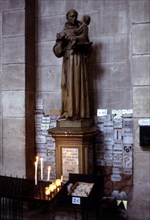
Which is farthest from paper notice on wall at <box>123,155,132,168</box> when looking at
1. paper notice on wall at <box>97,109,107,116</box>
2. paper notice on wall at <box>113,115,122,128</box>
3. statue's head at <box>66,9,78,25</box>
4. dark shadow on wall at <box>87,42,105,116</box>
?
statue's head at <box>66,9,78,25</box>

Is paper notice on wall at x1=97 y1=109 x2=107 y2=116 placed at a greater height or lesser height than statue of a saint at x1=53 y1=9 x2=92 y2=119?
lesser

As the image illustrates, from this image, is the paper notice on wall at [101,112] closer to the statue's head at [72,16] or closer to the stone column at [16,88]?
the stone column at [16,88]

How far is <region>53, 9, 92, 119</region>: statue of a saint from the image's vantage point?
4152mm

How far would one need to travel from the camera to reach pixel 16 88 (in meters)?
4.70

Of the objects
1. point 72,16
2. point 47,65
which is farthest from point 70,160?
point 72,16

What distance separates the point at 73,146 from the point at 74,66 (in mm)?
1146

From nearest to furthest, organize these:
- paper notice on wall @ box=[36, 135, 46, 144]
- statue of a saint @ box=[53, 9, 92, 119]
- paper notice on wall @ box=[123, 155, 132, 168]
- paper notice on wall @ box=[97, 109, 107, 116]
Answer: statue of a saint @ box=[53, 9, 92, 119] < paper notice on wall @ box=[123, 155, 132, 168] < paper notice on wall @ box=[97, 109, 107, 116] < paper notice on wall @ box=[36, 135, 46, 144]

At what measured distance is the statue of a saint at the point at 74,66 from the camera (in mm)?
4152

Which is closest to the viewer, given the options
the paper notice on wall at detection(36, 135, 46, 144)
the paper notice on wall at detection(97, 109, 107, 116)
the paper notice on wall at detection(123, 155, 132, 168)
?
the paper notice on wall at detection(123, 155, 132, 168)

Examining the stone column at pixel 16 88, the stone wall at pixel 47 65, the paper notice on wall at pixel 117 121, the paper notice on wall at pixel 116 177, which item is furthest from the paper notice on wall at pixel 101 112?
the stone column at pixel 16 88

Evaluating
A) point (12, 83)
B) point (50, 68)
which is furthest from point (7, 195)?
point (50, 68)

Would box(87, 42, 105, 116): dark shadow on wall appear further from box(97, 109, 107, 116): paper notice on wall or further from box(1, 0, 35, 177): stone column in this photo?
box(1, 0, 35, 177): stone column

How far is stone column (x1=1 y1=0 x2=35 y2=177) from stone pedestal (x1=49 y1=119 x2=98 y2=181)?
67cm

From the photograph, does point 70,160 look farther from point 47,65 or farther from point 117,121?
point 47,65
